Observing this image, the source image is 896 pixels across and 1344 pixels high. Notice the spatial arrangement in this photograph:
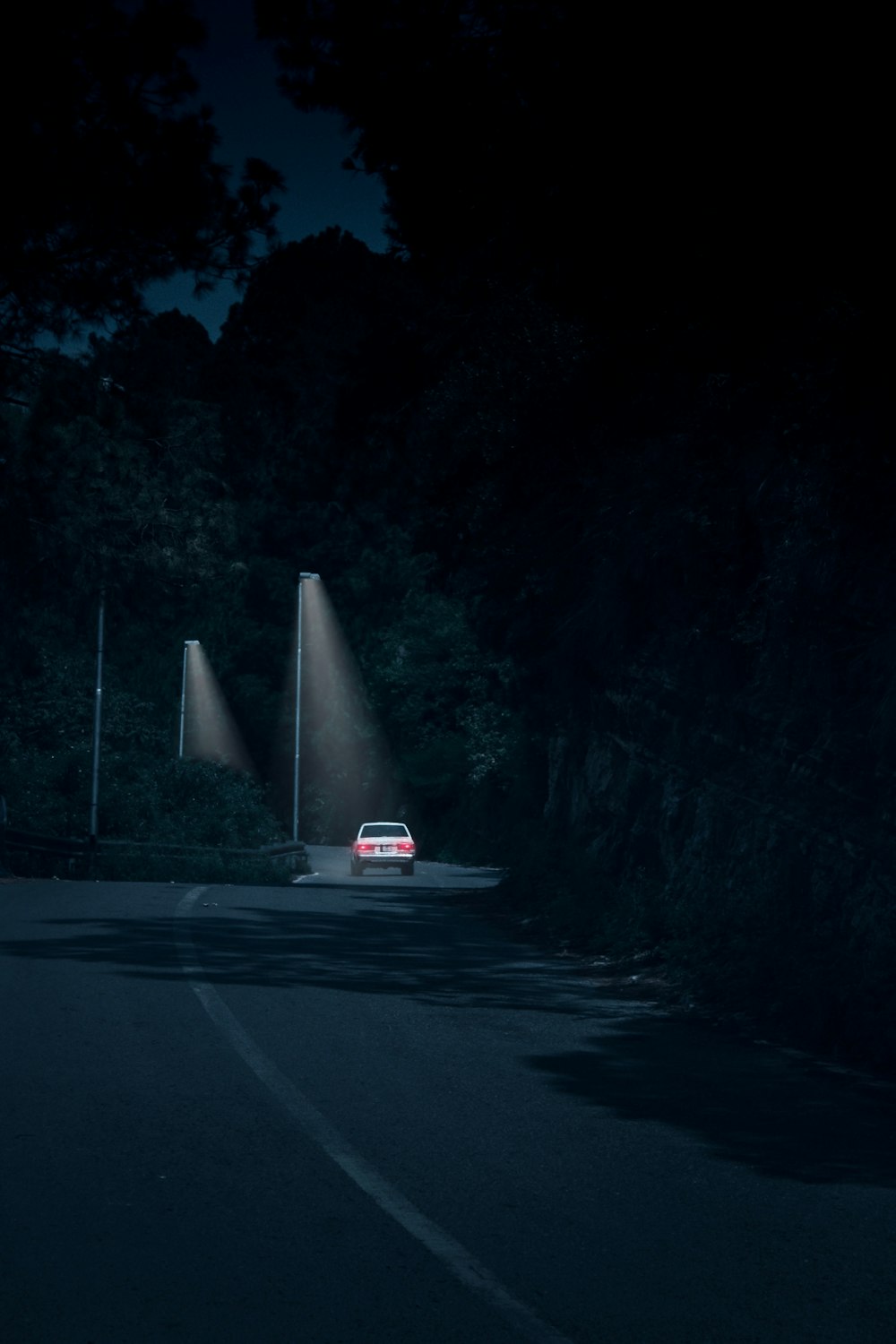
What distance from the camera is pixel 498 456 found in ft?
66.1

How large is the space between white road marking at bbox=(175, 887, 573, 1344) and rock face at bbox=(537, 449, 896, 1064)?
4.02 metres

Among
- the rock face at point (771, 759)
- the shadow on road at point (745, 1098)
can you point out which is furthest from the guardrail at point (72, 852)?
the shadow on road at point (745, 1098)

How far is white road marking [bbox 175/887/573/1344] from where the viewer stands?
5.03 meters

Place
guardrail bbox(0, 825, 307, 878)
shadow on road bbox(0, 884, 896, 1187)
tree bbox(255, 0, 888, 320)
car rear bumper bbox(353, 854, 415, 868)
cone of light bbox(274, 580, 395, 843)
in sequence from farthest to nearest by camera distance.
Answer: cone of light bbox(274, 580, 395, 843)
car rear bumper bbox(353, 854, 415, 868)
guardrail bbox(0, 825, 307, 878)
tree bbox(255, 0, 888, 320)
shadow on road bbox(0, 884, 896, 1187)

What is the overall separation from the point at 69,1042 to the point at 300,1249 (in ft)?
16.7

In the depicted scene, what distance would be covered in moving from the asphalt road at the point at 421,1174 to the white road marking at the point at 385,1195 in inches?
0.7

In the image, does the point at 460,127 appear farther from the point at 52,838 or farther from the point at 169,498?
the point at 52,838

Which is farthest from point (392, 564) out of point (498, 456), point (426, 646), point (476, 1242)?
point (476, 1242)

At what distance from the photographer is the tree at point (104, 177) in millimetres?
20031

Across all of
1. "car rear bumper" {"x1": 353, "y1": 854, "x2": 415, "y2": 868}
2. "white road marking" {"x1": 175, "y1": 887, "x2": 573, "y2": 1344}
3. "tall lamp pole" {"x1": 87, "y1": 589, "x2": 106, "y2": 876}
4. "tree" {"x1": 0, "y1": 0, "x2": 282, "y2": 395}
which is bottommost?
"white road marking" {"x1": 175, "y1": 887, "x2": 573, "y2": 1344}

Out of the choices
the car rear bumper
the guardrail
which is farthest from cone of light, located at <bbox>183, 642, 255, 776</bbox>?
the guardrail

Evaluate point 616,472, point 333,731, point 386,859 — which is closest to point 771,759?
point 616,472

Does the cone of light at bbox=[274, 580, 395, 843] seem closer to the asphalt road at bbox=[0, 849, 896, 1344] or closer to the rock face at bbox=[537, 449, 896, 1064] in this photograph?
the rock face at bbox=[537, 449, 896, 1064]

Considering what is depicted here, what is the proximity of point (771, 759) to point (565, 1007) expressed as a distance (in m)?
4.90
